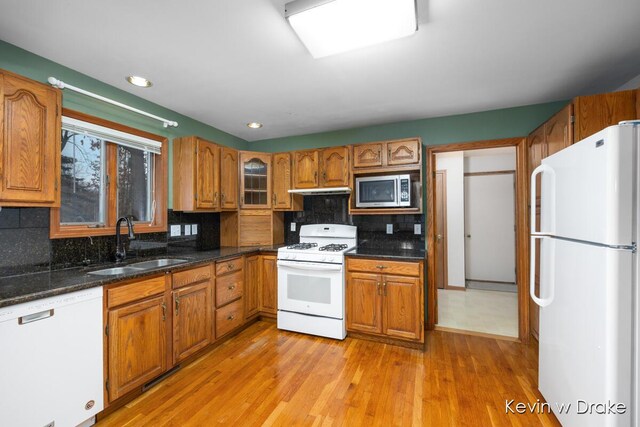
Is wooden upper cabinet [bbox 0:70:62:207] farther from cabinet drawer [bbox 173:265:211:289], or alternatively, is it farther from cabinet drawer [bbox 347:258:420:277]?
cabinet drawer [bbox 347:258:420:277]

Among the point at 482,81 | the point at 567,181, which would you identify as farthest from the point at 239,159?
the point at 567,181

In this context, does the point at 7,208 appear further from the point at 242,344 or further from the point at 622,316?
the point at 622,316

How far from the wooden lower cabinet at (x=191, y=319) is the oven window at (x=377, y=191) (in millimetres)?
1880

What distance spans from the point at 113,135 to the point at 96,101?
0.91 ft

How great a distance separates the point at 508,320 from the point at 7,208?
15.7 feet

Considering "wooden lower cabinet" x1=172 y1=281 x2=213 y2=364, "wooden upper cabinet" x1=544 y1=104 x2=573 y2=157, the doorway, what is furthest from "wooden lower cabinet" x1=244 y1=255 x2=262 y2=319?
"wooden upper cabinet" x1=544 y1=104 x2=573 y2=157

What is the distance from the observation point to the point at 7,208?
176cm

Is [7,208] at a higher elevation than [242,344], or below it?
higher

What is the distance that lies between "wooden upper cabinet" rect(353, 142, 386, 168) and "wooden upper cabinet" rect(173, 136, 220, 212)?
167 centimetres

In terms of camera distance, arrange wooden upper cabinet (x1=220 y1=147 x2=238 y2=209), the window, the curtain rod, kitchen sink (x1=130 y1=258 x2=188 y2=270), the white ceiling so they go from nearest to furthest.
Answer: the white ceiling
the curtain rod
the window
kitchen sink (x1=130 y1=258 x2=188 y2=270)
wooden upper cabinet (x1=220 y1=147 x2=238 y2=209)

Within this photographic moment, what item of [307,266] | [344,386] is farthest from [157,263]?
[344,386]

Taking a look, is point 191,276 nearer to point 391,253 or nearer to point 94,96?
point 94,96

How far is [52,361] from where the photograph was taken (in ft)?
4.82

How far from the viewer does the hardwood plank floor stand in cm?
174
